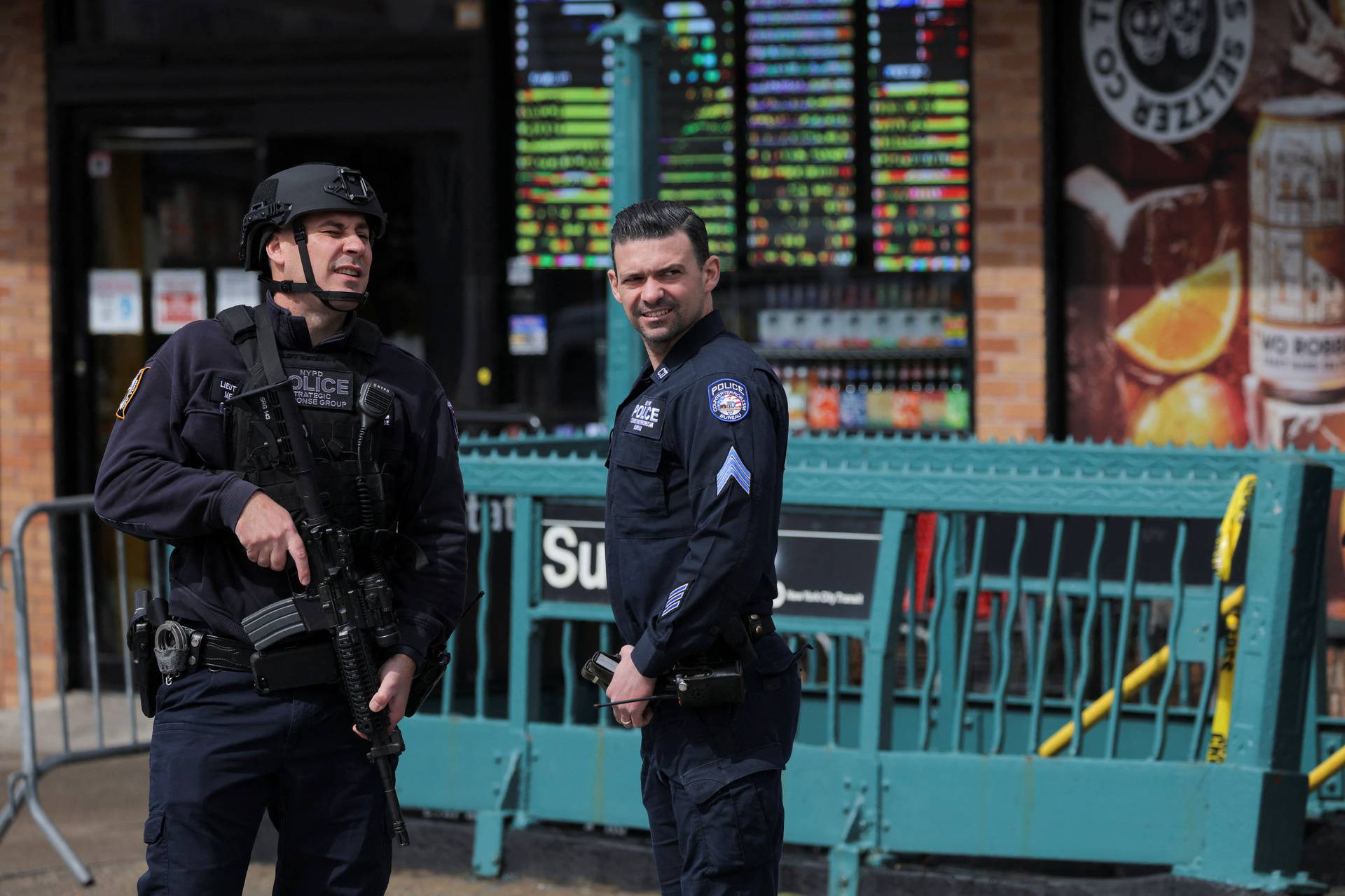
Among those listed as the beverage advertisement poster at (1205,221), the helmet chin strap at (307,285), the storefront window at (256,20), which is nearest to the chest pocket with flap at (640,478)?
the helmet chin strap at (307,285)

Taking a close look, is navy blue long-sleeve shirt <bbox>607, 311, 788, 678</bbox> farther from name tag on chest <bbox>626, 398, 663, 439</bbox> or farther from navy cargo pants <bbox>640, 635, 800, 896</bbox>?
navy cargo pants <bbox>640, 635, 800, 896</bbox>

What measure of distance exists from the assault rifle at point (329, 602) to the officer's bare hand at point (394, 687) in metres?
0.02

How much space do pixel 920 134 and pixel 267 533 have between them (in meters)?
5.32

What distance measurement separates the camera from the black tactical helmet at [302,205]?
337 centimetres

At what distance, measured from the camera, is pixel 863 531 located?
5.11m

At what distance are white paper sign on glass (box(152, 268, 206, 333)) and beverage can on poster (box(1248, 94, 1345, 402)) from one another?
518cm

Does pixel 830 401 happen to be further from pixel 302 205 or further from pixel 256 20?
pixel 302 205

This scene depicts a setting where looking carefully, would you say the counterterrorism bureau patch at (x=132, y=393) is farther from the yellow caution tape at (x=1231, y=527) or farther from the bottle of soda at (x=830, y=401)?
the bottle of soda at (x=830, y=401)

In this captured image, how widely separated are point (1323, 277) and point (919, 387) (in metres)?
1.83

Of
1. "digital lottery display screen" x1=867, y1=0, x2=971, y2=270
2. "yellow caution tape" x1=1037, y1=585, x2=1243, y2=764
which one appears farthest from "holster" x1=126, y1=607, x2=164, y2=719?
"digital lottery display screen" x1=867, y1=0, x2=971, y2=270

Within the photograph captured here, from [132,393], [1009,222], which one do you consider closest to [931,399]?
[1009,222]

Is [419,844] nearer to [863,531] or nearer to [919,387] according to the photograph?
[863,531]

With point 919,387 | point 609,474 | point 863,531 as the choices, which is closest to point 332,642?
point 609,474

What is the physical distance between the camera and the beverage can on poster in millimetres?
7207
